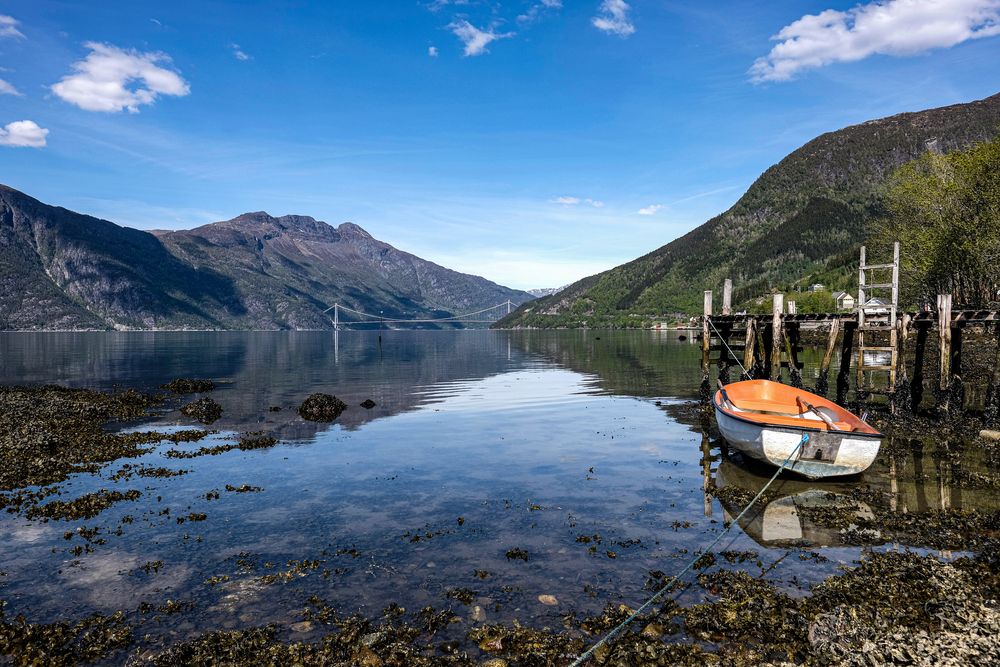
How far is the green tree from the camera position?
49722 millimetres

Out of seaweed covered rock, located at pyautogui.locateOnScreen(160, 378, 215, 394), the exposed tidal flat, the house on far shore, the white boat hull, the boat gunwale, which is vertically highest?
the house on far shore

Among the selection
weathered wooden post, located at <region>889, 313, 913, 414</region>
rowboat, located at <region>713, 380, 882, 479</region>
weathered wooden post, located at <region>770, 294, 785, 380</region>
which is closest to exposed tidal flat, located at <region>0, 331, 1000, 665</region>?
rowboat, located at <region>713, 380, 882, 479</region>

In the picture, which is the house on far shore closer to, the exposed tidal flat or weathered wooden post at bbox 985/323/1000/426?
weathered wooden post at bbox 985/323/1000/426

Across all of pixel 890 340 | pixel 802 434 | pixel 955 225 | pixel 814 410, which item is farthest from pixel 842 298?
pixel 802 434

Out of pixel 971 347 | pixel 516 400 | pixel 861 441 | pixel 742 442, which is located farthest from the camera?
pixel 971 347

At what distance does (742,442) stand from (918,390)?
19.9 meters

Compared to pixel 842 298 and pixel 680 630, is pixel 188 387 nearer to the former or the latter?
pixel 680 630

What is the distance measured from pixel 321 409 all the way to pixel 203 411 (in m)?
7.04

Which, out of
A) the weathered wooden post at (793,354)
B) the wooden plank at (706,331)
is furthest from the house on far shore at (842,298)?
the weathered wooden post at (793,354)

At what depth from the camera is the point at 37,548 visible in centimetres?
1359

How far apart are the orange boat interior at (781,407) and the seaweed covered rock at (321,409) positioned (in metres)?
21.3

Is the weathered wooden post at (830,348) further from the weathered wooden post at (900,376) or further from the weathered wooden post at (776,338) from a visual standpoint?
the weathered wooden post at (900,376)

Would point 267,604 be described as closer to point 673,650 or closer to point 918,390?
point 673,650

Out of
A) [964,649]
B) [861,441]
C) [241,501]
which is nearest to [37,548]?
[241,501]
